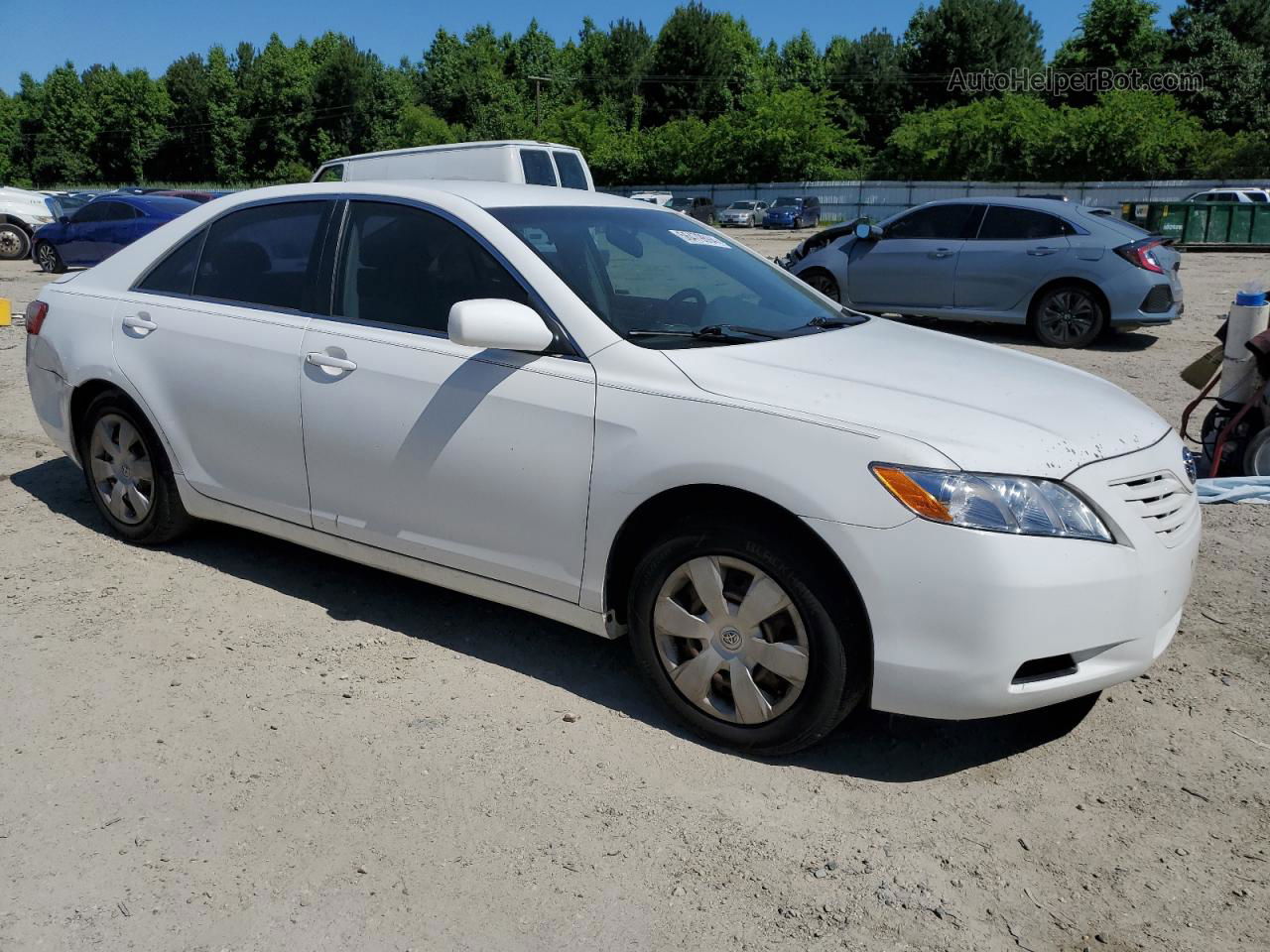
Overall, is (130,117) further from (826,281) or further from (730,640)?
(730,640)

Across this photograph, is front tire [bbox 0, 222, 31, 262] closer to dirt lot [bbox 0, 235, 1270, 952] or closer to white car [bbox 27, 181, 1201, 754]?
white car [bbox 27, 181, 1201, 754]

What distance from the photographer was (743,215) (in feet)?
167

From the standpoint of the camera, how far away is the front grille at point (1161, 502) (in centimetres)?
309

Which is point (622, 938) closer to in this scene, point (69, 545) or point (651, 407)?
point (651, 407)

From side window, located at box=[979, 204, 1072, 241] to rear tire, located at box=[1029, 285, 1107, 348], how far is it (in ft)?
2.03

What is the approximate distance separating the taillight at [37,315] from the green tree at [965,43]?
256ft

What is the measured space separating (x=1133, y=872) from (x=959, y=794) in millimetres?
510

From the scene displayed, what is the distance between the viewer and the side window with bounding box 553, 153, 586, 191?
10.9 metres

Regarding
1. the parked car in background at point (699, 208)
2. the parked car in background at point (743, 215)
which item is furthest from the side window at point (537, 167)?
the parked car in background at point (743, 215)

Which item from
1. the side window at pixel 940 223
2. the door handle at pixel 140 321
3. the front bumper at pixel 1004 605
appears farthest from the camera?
the side window at pixel 940 223

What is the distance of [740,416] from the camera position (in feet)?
10.3

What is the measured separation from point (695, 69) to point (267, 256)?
8896 centimetres

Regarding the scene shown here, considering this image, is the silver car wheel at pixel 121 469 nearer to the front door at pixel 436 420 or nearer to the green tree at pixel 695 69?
the front door at pixel 436 420

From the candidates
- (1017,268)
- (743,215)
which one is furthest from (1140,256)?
(743,215)
